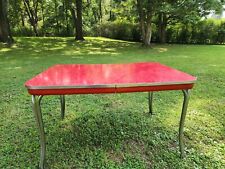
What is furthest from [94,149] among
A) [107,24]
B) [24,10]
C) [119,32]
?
[24,10]

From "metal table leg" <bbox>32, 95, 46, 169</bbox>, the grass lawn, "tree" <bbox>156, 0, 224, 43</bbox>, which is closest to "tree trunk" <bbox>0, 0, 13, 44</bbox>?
"tree" <bbox>156, 0, 224, 43</bbox>

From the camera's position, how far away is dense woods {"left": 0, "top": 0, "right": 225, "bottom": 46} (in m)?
9.66

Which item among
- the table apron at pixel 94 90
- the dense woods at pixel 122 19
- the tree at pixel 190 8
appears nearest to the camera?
the table apron at pixel 94 90

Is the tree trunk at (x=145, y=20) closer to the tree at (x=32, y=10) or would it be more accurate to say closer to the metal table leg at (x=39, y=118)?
the metal table leg at (x=39, y=118)

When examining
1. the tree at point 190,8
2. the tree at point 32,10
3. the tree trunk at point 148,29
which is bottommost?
the tree trunk at point 148,29

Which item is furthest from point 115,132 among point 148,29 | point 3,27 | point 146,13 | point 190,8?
point 3,27

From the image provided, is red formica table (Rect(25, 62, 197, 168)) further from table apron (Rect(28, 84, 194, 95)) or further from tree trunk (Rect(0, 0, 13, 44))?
tree trunk (Rect(0, 0, 13, 44))

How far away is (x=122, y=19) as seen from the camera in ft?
50.2

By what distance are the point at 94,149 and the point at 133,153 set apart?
0.34 metres

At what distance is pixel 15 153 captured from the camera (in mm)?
1900

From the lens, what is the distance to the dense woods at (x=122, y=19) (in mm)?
9656

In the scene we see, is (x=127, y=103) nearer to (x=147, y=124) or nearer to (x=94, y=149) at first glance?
(x=147, y=124)

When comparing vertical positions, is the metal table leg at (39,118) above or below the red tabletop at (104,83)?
below

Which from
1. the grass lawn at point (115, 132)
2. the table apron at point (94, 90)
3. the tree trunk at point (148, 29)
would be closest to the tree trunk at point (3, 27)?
the tree trunk at point (148, 29)
